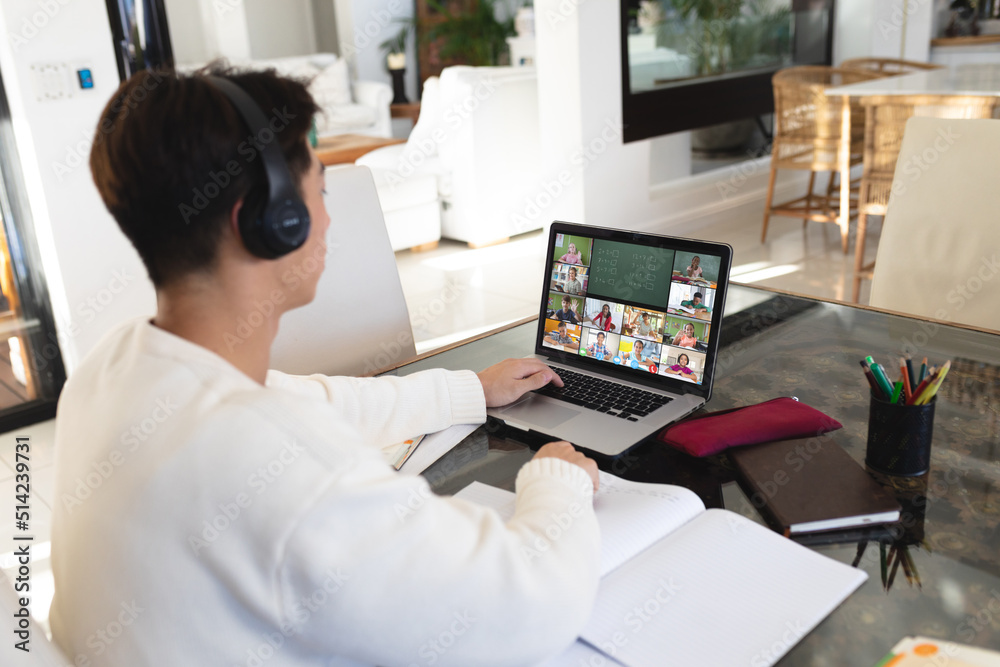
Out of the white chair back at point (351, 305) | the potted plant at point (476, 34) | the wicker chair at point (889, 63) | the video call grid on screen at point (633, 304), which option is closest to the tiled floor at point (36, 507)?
the white chair back at point (351, 305)

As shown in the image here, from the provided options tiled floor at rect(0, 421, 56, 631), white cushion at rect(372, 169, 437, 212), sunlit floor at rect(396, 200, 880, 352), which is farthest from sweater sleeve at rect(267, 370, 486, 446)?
white cushion at rect(372, 169, 437, 212)

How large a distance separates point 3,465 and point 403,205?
8.31 feet

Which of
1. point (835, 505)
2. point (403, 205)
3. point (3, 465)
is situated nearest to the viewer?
point (835, 505)

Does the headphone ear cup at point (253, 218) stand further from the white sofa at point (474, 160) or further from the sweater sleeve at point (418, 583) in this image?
the white sofa at point (474, 160)

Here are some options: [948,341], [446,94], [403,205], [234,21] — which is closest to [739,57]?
[446,94]

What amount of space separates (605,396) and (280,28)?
8319mm

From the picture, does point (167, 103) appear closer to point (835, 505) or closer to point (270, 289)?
point (270, 289)

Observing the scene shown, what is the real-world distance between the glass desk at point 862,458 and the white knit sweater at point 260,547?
0.79 ft

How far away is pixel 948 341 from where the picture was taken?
1.32 meters

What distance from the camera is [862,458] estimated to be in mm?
1021

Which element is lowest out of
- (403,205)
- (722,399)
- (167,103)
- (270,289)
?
(403,205)

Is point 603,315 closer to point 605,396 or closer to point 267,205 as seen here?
point 605,396

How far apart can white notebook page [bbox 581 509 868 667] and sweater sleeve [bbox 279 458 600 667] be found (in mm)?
70

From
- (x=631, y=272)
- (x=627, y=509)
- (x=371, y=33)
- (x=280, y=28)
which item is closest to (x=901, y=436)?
(x=627, y=509)
